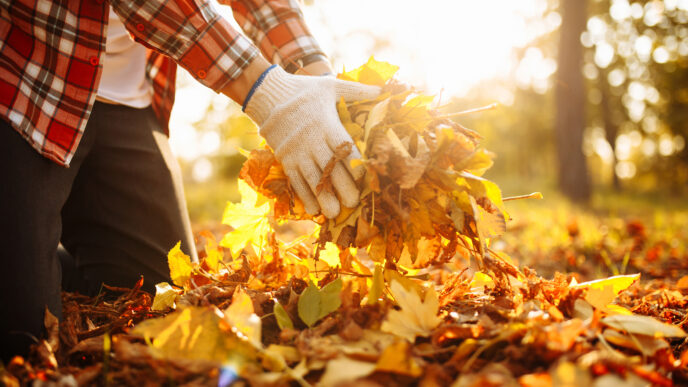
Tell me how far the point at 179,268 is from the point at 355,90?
82 cm

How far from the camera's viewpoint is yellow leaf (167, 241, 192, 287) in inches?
53.2

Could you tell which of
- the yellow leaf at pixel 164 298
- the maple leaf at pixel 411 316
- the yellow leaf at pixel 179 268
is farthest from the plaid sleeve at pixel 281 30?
the maple leaf at pixel 411 316

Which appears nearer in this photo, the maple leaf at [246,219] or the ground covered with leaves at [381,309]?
the ground covered with leaves at [381,309]

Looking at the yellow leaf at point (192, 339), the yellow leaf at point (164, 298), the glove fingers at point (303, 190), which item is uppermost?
the glove fingers at point (303, 190)

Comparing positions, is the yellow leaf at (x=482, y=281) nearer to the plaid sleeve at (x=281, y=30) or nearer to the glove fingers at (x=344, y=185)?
the glove fingers at (x=344, y=185)

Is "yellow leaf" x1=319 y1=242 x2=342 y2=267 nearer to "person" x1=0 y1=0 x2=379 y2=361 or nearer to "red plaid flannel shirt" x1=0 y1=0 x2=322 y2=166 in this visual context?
"person" x1=0 y1=0 x2=379 y2=361

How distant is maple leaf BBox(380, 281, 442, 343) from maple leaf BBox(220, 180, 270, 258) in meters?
0.64

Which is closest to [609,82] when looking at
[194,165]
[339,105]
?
[339,105]

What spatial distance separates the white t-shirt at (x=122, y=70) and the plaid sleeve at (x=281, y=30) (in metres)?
0.56

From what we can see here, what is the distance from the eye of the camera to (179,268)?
4.46 feet

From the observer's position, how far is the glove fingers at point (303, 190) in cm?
136

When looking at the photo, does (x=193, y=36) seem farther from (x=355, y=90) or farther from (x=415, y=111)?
(x=415, y=111)

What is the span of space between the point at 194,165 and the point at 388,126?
Answer: 91.3ft

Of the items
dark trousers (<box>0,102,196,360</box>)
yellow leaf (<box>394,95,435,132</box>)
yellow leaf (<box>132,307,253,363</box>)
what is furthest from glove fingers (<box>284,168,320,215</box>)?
dark trousers (<box>0,102,196,360</box>)
